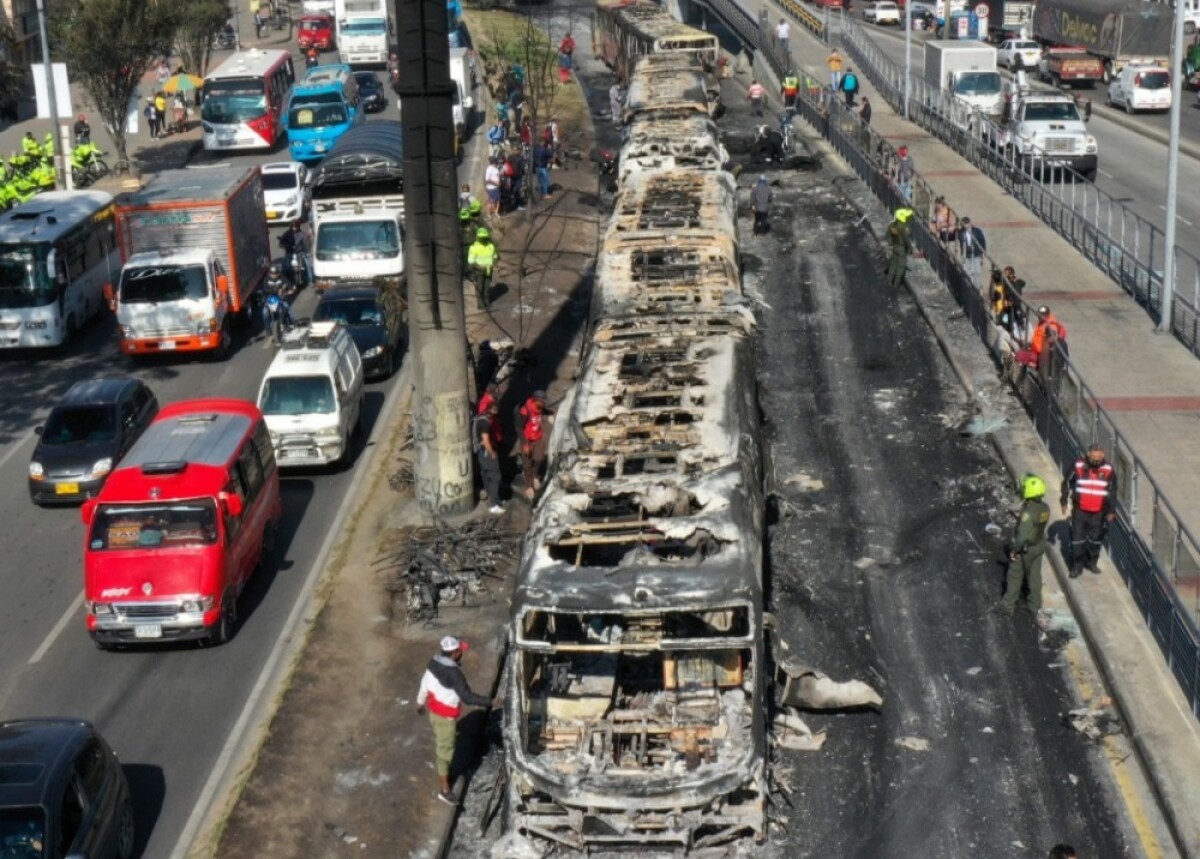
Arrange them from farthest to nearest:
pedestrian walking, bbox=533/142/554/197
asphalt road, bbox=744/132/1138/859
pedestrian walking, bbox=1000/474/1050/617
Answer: pedestrian walking, bbox=533/142/554/197, pedestrian walking, bbox=1000/474/1050/617, asphalt road, bbox=744/132/1138/859

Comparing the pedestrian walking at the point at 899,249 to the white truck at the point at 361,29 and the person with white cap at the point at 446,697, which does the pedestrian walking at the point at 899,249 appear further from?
the white truck at the point at 361,29

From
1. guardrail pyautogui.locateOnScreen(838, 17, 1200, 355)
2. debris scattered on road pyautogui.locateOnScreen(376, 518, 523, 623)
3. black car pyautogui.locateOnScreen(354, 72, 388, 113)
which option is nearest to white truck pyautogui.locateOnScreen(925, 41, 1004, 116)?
guardrail pyautogui.locateOnScreen(838, 17, 1200, 355)

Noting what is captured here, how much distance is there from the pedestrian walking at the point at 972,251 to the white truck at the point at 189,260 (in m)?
14.5

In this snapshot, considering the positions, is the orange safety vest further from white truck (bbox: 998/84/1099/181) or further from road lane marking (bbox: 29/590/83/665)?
white truck (bbox: 998/84/1099/181)

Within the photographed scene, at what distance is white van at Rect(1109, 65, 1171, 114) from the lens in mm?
61781

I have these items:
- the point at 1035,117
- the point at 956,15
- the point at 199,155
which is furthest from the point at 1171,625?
the point at 956,15

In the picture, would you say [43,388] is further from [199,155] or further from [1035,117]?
[1035,117]

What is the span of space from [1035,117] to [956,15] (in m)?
43.9

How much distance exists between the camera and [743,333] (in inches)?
899

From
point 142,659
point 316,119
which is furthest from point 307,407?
point 316,119

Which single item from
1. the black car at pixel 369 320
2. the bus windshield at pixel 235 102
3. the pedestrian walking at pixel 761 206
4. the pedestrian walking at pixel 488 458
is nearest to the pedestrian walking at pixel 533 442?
the pedestrian walking at pixel 488 458

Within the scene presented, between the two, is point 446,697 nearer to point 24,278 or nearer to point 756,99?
→ point 24,278

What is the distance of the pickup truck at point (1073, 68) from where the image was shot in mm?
69812

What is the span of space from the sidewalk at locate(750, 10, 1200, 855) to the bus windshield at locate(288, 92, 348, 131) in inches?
675
